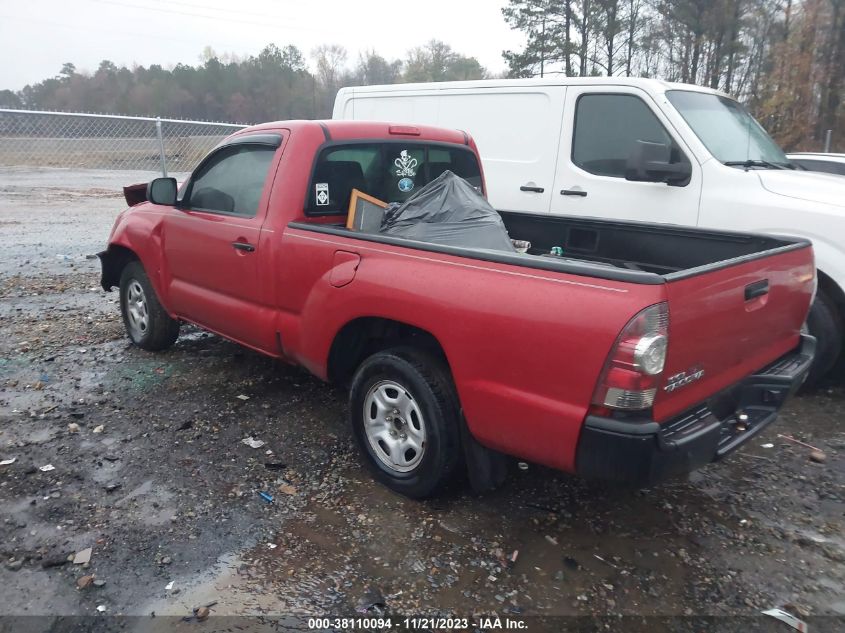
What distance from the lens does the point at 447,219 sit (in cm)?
388

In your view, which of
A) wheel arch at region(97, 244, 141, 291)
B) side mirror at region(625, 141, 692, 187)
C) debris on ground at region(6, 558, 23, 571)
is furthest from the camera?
wheel arch at region(97, 244, 141, 291)

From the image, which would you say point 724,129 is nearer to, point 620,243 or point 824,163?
point 824,163

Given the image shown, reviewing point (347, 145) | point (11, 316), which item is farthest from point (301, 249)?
point (11, 316)

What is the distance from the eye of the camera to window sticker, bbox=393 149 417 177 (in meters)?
4.31

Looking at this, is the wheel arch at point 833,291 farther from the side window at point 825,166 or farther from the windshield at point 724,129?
the side window at point 825,166

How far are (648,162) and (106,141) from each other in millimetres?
12222

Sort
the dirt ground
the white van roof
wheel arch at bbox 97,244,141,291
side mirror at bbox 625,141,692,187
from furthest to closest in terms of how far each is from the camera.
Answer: the white van roof < wheel arch at bbox 97,244,141,291 < side mirror at bbox 625,141,692,187 < the dirt ground

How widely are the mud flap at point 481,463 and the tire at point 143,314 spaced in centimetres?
312

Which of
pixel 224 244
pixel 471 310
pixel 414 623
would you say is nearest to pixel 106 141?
pixel 224 244

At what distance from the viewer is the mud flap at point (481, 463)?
303 cm

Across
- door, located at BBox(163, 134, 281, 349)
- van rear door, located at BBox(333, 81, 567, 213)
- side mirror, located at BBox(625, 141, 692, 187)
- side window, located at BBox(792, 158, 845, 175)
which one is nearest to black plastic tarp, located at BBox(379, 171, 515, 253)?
door, located at BBox(163, 134, 281, 349)

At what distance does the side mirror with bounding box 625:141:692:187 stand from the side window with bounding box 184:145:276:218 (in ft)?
9.33

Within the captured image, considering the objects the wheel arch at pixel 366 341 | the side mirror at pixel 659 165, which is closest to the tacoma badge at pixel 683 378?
the wheel arch at pixel 366 341

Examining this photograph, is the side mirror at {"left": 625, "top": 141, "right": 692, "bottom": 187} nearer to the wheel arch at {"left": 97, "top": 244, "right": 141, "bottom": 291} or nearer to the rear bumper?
the rear bumper
